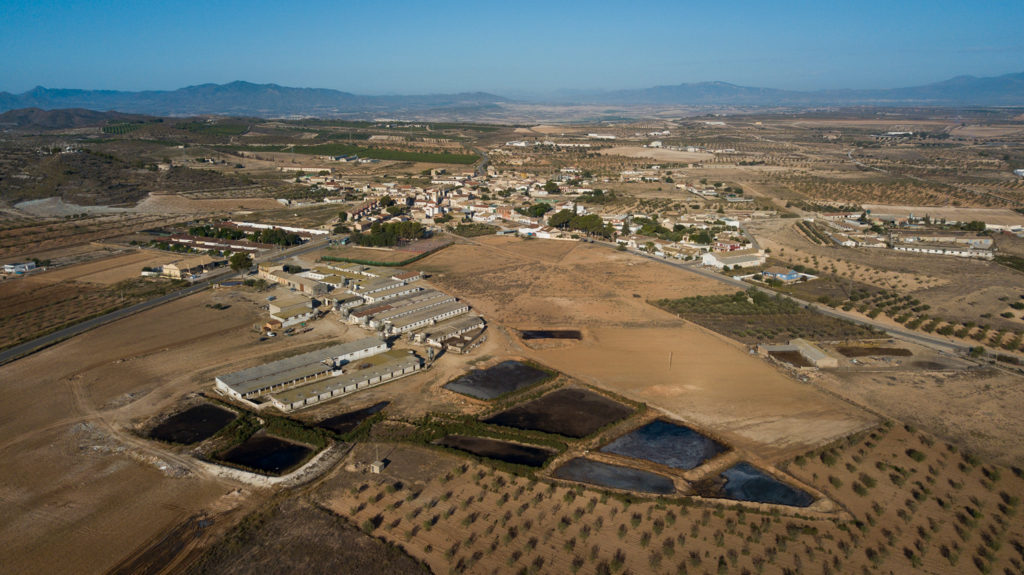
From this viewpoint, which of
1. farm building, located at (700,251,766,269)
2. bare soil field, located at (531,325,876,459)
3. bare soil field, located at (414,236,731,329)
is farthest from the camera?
farm building, located at (700,251,766,269)

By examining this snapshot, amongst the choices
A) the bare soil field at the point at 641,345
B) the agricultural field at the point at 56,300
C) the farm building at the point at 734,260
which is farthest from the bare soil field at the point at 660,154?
the agricultural field at the point at 56,300

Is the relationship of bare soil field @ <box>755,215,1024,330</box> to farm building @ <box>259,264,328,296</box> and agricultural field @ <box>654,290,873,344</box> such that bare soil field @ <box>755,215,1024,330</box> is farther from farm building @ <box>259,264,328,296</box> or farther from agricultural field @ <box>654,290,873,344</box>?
farm building @ <box>259,264,328,296</box>

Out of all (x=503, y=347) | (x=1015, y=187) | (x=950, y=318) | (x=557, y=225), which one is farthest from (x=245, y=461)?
(x=1015, y=187)

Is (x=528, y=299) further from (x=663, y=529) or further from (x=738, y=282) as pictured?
(x=663, y=529)

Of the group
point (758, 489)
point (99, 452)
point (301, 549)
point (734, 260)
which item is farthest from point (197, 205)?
point (758, 489)

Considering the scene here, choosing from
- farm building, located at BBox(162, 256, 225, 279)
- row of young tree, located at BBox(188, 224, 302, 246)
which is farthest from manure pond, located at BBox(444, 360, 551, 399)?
row of young tree, located at BBox(188, 224, 302, 246)

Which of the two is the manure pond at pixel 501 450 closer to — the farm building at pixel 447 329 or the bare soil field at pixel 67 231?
the farm building at pixel 447 329
